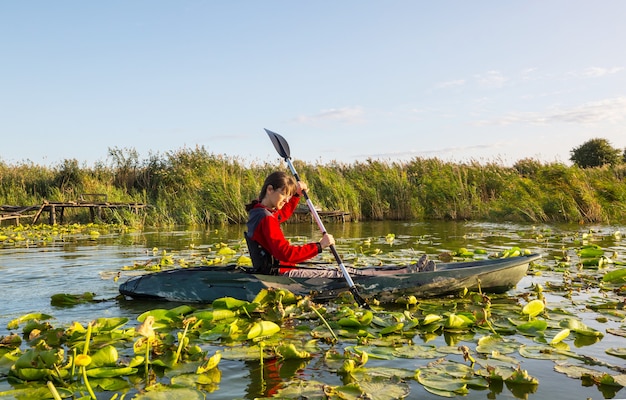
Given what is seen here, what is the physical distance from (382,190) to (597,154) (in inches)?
1067

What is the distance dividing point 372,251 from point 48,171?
55.8 ft

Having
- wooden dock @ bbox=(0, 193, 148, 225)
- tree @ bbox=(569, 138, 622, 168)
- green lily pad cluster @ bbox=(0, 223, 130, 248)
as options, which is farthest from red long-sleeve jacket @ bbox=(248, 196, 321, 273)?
tree @ bbox=(569, 138, 622, 168)

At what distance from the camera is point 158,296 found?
5.07 meters

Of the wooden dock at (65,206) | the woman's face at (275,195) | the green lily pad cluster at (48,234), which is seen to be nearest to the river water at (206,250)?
the green lily pad cluster at (48,234)

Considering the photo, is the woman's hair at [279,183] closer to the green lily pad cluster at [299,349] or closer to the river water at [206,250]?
the green lily pad cluster at [299,349]

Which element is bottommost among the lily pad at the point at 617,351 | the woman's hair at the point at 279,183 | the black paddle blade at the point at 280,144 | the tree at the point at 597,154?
the lily pad at the point at 617,351

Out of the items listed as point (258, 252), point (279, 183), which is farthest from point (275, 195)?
point (258, 252)

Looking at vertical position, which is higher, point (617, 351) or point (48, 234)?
point (48, 234)

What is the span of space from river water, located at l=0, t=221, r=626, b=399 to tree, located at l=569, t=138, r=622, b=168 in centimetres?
2827

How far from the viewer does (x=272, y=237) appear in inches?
187

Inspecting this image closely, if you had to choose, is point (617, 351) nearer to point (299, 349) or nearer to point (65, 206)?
point (299, 349)

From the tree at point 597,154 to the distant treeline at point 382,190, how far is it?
21309 mm

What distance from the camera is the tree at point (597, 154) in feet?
124

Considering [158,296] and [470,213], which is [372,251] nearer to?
[158,296]
